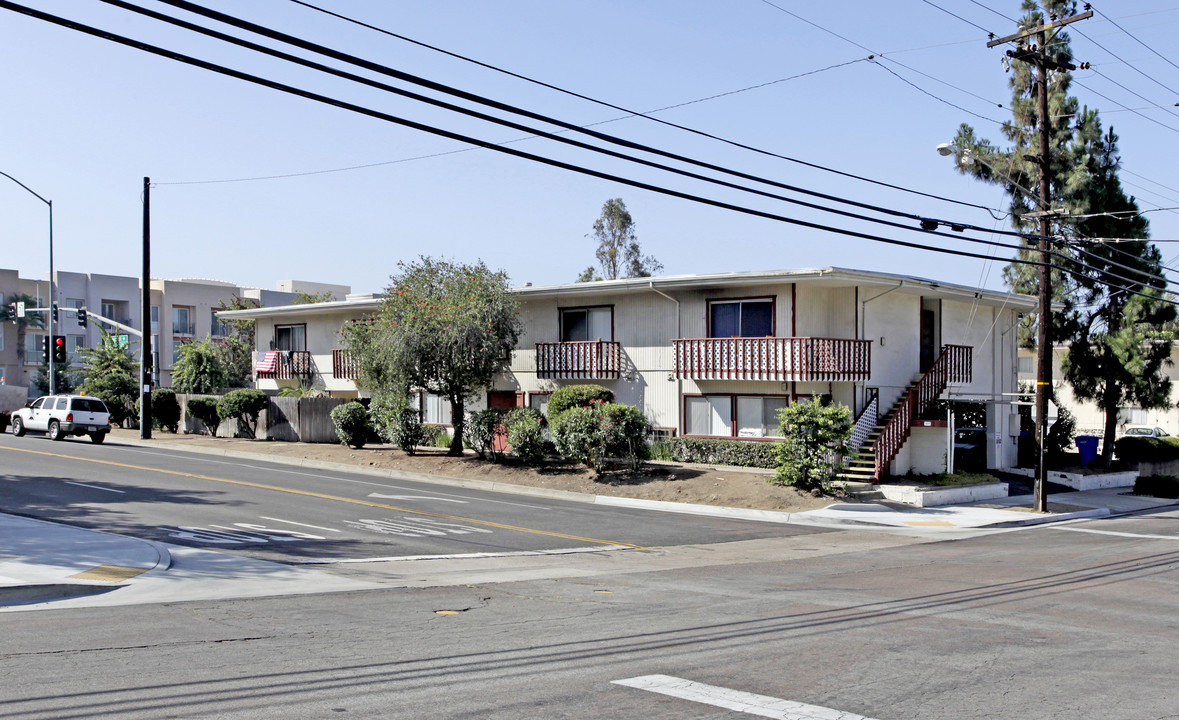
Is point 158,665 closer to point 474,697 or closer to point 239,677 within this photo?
point 239,677

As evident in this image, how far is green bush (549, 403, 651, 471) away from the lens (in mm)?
26250

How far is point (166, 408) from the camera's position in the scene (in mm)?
42031

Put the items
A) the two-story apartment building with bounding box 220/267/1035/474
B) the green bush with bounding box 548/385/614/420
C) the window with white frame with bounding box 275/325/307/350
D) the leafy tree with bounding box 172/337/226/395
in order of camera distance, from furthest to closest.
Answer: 1. the leafy tree with bounding box 172/337/226/395
2. the window with white frame with bounding box 275/325/307/350
3. the green bush with bounding box 548/385/614/420
4. the two-story apartment building with bounding box 220/267/1035/474

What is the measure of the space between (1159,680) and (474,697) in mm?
5615

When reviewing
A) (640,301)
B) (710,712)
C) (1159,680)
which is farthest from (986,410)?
(710,712)

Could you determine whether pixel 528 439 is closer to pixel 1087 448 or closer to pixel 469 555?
pixel 469 555

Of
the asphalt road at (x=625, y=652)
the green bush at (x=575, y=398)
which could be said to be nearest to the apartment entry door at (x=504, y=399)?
the green bush at (x=575, y=398)

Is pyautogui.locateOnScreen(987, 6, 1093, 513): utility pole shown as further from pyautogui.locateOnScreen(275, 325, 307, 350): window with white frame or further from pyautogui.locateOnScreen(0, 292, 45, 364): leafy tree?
pyautogui.locateOnScreen(0, 292, 45, 364): leafy tree

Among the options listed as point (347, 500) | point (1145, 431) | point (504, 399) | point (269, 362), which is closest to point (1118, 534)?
point (347, 500)

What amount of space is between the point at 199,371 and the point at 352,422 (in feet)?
54.3

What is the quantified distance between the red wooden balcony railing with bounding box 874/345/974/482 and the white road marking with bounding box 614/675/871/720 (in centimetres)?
1992

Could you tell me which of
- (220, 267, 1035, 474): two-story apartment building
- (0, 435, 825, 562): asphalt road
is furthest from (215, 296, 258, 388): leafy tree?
(0, 435, 825, 562): asphalt road

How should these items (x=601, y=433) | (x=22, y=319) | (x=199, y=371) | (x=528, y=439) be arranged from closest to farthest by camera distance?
(x=601, y=433) < (x=528, y=439) < (x=199, y=371) < (x=22, y=319)

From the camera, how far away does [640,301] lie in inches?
1264
